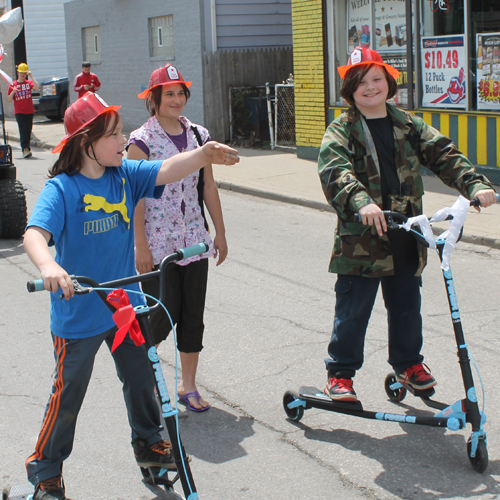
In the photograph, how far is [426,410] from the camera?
405cm

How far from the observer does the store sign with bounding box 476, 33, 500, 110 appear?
32.8ft

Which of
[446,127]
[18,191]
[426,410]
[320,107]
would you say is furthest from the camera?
[320,107]

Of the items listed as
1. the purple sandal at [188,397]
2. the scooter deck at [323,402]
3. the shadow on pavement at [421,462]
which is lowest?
the shadow on pavement at [421,462]

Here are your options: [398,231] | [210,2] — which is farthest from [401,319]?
[210,2]

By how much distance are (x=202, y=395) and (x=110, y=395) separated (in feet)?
1.81

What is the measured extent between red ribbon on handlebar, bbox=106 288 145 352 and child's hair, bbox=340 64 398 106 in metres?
1.76

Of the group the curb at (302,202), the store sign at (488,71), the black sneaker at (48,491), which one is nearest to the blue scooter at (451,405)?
the black sneaker at (48,491)

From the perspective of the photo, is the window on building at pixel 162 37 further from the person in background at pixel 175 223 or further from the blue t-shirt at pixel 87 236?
the blue t-shirt at pixel 87 236

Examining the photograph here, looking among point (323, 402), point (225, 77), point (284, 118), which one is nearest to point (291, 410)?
point (323, 402)

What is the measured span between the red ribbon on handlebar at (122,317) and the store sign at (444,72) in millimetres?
8958

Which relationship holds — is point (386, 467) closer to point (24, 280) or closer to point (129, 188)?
point (129, 188)

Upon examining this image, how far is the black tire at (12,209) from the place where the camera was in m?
8.66

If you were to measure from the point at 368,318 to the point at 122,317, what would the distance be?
1.66m

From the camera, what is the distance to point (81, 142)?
305 centimetres
